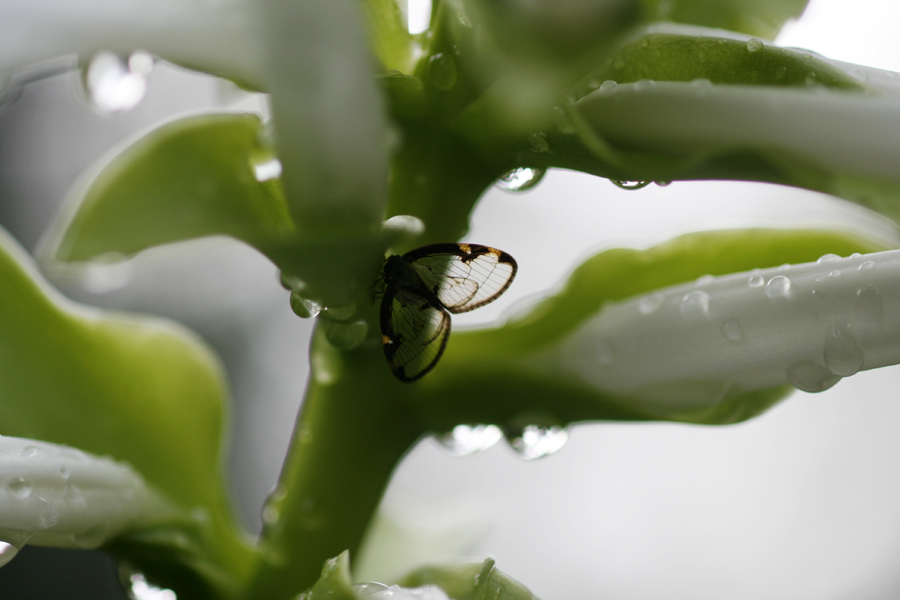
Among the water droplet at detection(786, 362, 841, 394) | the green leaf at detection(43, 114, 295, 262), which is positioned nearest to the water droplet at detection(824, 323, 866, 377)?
the water droplet at detection(786, 362, 841, 394)

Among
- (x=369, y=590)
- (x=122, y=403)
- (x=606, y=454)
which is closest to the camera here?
(x=369, y=590)

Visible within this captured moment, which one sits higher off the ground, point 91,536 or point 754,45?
point 754,45

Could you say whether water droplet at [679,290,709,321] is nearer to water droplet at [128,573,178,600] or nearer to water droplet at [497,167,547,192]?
water droplet at [497,167,547,192]

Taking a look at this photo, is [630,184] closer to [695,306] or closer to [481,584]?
[695,306]

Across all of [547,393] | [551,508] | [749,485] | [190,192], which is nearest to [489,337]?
[547,393]

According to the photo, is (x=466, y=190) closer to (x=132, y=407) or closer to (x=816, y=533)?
(x=132, y=407)

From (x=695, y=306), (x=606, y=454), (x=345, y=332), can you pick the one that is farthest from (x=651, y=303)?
(x=606, y=454)

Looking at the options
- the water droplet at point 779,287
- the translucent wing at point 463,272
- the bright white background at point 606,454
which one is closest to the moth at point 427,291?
the translucent wing at point 463,272
